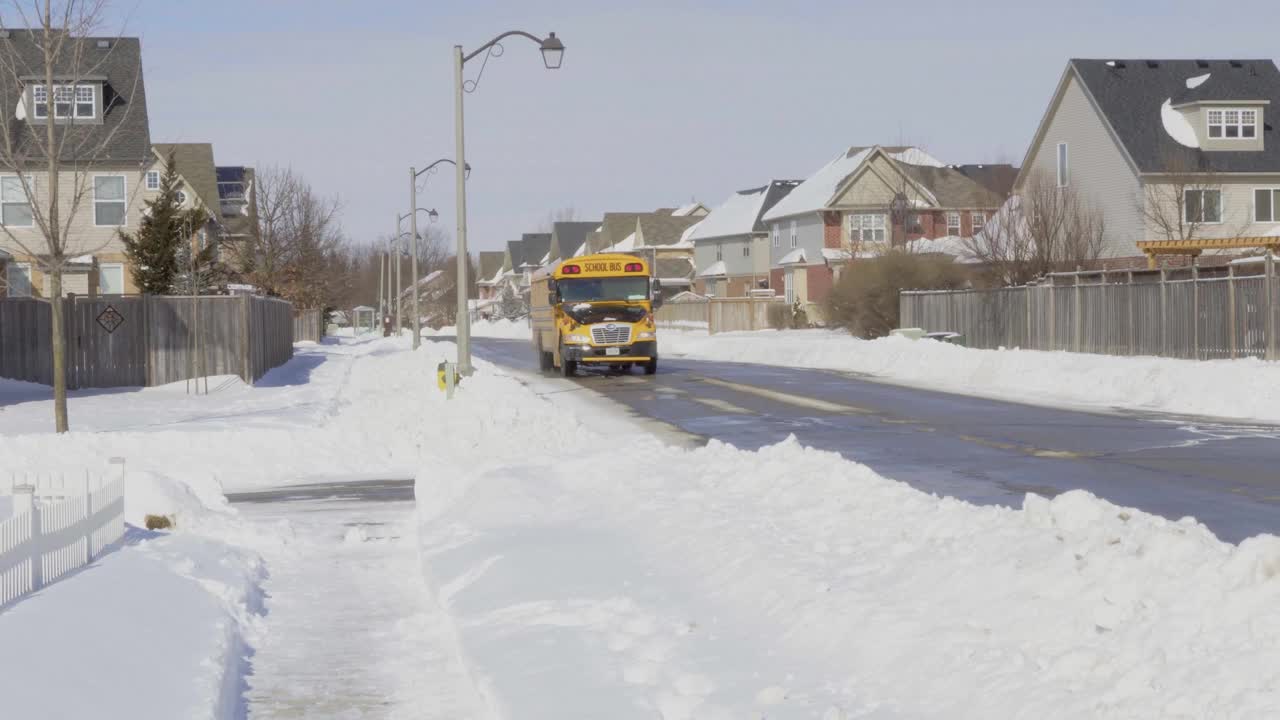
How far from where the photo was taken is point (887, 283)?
176 feet

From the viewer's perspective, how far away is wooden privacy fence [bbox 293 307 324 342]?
7319 cm

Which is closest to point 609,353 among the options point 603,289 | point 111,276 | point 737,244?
point 603,289

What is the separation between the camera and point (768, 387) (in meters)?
31.5

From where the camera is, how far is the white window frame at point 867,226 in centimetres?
8450

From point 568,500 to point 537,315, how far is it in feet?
102

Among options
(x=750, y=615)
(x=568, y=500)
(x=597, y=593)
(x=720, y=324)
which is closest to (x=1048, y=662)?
(x=750, y=615)

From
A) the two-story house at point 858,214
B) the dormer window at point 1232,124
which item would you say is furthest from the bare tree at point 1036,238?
the two-story house at point 858,214

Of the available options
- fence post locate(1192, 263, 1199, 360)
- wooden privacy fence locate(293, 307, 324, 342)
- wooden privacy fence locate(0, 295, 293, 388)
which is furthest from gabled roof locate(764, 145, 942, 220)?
wooden privacy fence locate(0, 295, 293, 388)

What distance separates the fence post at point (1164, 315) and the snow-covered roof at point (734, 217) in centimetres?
6677

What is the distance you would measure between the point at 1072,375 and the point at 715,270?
7596 centimetres

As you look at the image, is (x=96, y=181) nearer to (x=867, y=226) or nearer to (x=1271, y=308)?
(x=1271, y=308)

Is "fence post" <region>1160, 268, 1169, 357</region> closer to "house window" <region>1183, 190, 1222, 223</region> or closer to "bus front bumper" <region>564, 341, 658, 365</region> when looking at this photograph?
"bus front bumper" <region>564, 341, 658, 365</region>

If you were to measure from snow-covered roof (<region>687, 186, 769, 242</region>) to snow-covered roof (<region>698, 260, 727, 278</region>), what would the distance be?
6.82 ft

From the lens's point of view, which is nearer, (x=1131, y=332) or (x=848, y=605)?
(x=848, y=605)
